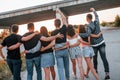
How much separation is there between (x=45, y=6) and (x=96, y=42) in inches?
1181

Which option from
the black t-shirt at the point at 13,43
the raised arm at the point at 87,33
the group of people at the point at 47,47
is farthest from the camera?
the raised arm at the point at 87,33

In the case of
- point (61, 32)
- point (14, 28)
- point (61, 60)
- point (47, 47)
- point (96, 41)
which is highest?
point (14, 28)

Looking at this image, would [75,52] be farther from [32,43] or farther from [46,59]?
[32,43]

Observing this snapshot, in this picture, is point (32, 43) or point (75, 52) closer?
point (32, 43)

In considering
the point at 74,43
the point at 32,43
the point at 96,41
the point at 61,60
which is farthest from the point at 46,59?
the point at 96,41

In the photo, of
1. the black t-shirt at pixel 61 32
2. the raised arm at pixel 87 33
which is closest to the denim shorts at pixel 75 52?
the raised arm at pixel 87 33

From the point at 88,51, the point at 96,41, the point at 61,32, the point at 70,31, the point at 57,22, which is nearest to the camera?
the point at 57,22

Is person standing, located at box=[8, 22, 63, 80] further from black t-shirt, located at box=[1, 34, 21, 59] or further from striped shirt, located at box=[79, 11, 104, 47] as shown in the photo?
striped shirt, located at box=[79, 11, 104, 47]

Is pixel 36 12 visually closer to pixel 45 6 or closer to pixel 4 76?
pixel 45 6

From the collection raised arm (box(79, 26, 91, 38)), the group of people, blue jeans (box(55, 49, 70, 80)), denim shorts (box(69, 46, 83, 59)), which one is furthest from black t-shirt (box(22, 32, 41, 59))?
raised arm (box(79, 26, 91, 38))

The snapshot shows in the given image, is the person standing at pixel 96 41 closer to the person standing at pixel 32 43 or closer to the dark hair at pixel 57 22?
the dark hair at pixel 57 22

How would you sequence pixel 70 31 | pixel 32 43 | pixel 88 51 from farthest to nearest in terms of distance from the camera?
pixel 70 31 < pixel 88 51 < pixel 32 43

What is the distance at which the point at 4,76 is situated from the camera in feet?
40.2

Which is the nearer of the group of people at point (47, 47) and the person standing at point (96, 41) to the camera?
the group of people at point (47, 47)
